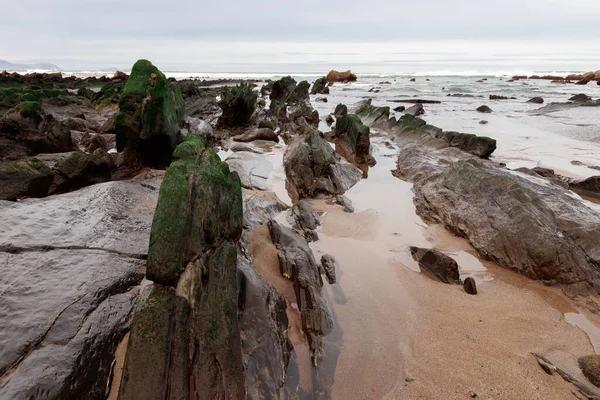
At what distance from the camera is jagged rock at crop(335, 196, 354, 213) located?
30.6ft

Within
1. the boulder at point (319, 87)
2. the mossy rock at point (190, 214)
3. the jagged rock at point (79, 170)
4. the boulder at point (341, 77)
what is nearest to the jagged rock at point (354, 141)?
the jagged rock at point (79, 170)

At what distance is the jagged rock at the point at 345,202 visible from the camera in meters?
9.31

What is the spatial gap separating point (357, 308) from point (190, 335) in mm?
2978

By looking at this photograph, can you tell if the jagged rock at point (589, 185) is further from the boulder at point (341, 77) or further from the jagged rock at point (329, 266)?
the boulder at point (341, 77)

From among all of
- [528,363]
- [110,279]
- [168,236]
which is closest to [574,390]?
[528,363]

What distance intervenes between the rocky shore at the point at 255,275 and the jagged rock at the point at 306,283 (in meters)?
0.03

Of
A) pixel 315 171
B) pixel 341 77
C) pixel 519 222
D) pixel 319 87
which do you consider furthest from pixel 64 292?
pixel 341 77

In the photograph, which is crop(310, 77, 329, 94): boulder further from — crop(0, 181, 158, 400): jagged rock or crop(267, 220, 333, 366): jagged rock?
crop(0, 181, 158, 400): jagged rock

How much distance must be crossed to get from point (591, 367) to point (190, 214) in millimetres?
5208

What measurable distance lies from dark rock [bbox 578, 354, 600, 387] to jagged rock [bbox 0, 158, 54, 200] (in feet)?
34.7

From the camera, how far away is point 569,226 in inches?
278

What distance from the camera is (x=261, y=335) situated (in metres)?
4.07

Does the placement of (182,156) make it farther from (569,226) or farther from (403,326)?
(569,226)

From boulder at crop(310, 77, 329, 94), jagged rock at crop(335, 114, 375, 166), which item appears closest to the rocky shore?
jagged rock at crop(335, 114, 375, 166)
